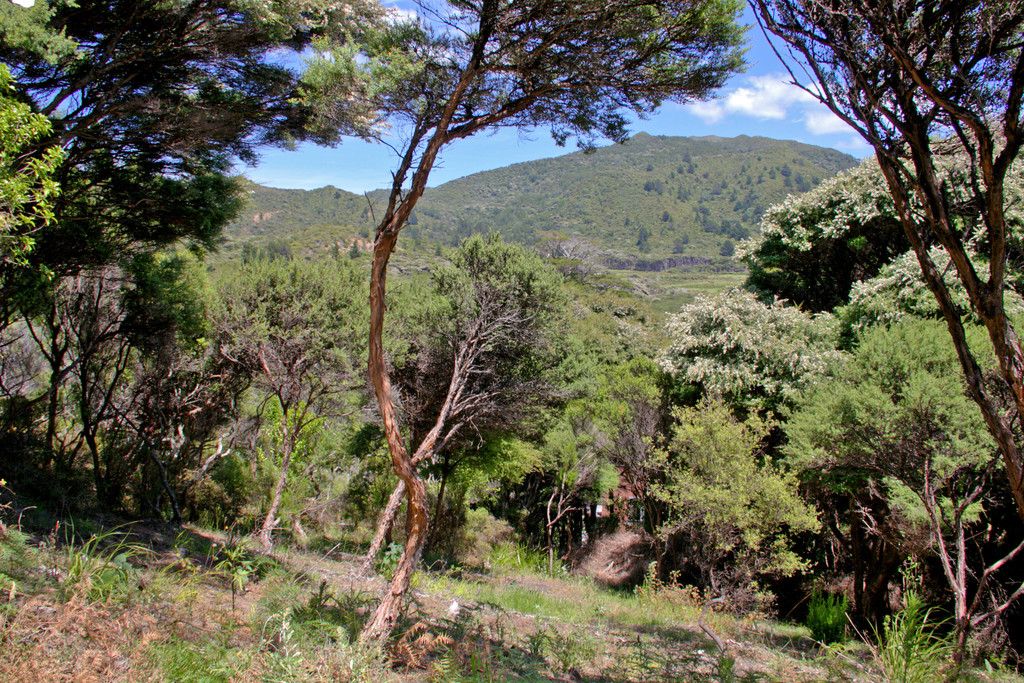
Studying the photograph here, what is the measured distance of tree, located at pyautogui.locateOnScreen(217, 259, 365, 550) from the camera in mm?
10531

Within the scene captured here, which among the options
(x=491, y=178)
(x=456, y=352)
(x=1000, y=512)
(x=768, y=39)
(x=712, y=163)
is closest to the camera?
(x=768, y=39)

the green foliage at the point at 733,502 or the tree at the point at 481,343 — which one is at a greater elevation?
the tree at the point at 481,343

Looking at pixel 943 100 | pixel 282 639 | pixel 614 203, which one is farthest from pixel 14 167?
pixel 614 203

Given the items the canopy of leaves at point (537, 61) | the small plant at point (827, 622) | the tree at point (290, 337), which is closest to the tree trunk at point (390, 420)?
the canopy of leaves at point (537, 61)

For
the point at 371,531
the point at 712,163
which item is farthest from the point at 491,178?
the point at 371,531

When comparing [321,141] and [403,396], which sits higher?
[321,141]

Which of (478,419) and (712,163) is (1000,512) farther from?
(712,163)

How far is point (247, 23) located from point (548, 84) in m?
5.00

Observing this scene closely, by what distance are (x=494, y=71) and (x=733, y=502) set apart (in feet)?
32.5

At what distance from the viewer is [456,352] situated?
1255 centimetres

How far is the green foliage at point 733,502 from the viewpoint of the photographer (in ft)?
36.3

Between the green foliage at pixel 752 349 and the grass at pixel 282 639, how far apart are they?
6.65 metres

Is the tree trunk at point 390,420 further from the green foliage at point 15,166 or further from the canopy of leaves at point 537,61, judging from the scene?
the green foliage at point 15,166

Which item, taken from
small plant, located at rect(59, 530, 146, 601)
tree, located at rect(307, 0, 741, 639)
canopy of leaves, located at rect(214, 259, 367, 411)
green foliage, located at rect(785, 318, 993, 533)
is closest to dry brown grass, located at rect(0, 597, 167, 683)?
small plant, located at rect(59, 530, 146, 601)
